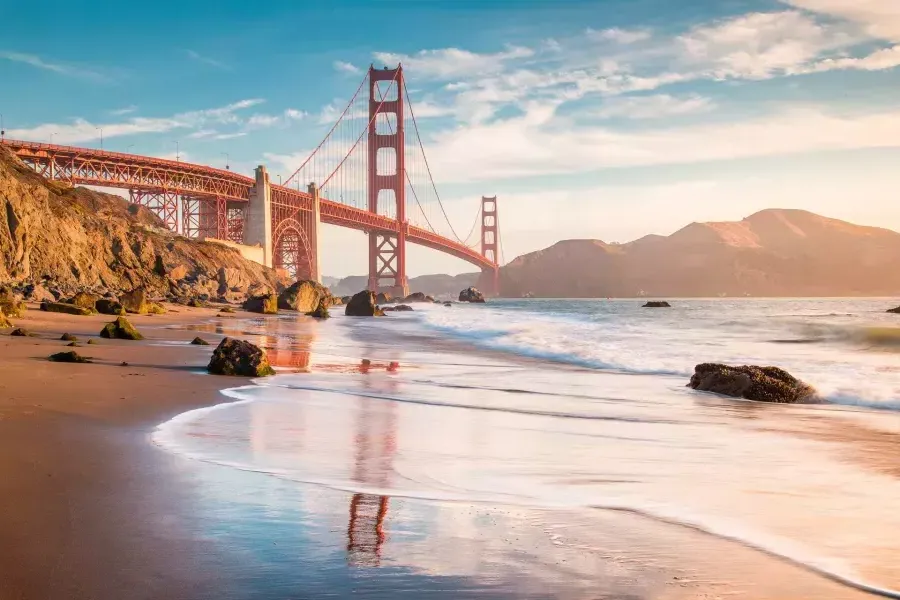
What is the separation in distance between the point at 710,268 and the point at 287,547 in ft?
591

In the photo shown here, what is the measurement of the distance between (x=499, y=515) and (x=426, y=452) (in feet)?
5.63

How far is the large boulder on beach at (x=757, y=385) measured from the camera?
30.8 ft

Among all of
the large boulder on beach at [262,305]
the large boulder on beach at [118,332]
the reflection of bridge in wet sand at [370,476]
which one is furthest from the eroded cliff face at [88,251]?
the reflection of bridge in wet sand at [370,476]

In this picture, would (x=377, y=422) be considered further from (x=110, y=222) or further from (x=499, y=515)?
(x=110, y=222)

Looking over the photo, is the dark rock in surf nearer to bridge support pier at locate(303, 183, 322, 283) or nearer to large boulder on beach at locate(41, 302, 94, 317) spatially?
large boulder on beach at locate(41, 302, 94, 317)

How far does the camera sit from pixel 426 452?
5520 mm

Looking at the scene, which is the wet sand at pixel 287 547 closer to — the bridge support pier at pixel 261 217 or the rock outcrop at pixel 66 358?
the rock outcrop at pixel 66 358

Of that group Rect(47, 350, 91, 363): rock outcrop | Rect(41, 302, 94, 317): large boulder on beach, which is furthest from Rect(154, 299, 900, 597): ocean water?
Rect(41, 302, 94, 317): large boulder on beach

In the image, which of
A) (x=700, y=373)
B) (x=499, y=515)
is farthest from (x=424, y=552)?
(x=700, y=373)

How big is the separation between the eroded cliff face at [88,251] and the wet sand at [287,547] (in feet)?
86.2

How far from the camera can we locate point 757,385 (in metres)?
9.48

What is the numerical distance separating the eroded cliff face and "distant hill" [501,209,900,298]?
109 metres

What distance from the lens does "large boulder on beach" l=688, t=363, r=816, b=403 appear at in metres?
9.40

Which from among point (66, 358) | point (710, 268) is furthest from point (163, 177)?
point (710, 268)
